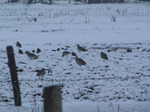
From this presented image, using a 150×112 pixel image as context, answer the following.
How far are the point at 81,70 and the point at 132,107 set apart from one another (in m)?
5.38

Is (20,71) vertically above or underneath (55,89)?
underneath

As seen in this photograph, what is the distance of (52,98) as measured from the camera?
2867 mm

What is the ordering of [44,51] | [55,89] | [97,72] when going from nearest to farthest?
[55,89]
[97,72]
[44,51]

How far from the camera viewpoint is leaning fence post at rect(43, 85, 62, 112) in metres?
2.84

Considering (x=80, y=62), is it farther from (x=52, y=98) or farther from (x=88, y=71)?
(x=52, y=98)

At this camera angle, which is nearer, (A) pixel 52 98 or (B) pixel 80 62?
(A) pixel 52 98

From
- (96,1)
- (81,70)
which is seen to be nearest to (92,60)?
(81,70)

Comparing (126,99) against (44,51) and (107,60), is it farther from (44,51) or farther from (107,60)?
(44,51)

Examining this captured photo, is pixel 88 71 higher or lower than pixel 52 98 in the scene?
lower

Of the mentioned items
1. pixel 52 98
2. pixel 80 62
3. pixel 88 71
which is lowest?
pixel 88 71

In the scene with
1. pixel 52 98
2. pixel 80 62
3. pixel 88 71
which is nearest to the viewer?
pixel 52 98

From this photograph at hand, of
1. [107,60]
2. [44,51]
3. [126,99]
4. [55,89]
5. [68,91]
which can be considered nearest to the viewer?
[55,89]

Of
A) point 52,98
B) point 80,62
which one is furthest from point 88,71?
point 52,98

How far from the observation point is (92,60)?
12.1 metres
